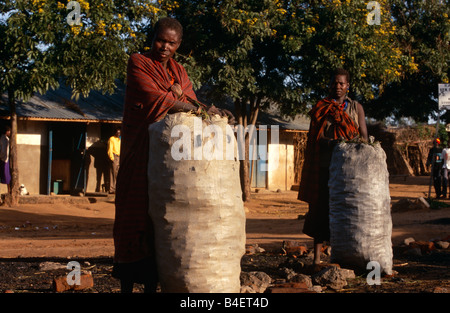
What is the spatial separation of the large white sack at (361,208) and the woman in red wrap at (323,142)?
1.01 feet

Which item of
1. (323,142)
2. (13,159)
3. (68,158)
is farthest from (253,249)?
(68,158)

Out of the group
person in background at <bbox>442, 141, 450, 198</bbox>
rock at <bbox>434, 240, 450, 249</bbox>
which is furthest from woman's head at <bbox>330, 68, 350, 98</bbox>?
person in background at <bbox>442, 141, 450, 198</bbox>

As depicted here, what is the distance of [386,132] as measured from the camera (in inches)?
1041

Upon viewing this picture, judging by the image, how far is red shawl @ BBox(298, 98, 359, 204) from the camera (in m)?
5.25

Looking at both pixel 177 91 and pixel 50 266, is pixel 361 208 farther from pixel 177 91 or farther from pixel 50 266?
pixel 50 266

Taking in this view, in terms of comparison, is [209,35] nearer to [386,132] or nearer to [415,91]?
[415,91]

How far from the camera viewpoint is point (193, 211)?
2867mm

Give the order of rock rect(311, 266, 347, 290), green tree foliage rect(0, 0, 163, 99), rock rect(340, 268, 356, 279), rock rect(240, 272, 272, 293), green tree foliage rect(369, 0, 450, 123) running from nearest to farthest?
rock rect(240, 272, 272, 293), rock rect(311, 266, 347, 290), rock rect(340, 268, 356, 279), green tree foliage rect(0, 0, 163, 99), green tree foliage rect(369, 0, 450, 123)

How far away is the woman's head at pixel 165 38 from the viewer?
3.36 m

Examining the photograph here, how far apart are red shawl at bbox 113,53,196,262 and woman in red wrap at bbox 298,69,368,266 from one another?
2162mm

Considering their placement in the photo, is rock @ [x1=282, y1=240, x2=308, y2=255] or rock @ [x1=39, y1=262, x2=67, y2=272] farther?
rock @ [x1=282, y1=240, x2=308, y2=255]

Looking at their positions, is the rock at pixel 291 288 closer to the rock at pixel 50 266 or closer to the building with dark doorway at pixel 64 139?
the rock at pixel 50 266

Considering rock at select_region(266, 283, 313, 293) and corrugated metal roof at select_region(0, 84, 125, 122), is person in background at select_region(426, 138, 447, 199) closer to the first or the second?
A: corrugated metal roof at select_region(0, 84, 125, 122)

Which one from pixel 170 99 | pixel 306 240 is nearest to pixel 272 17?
pixel 306 240
